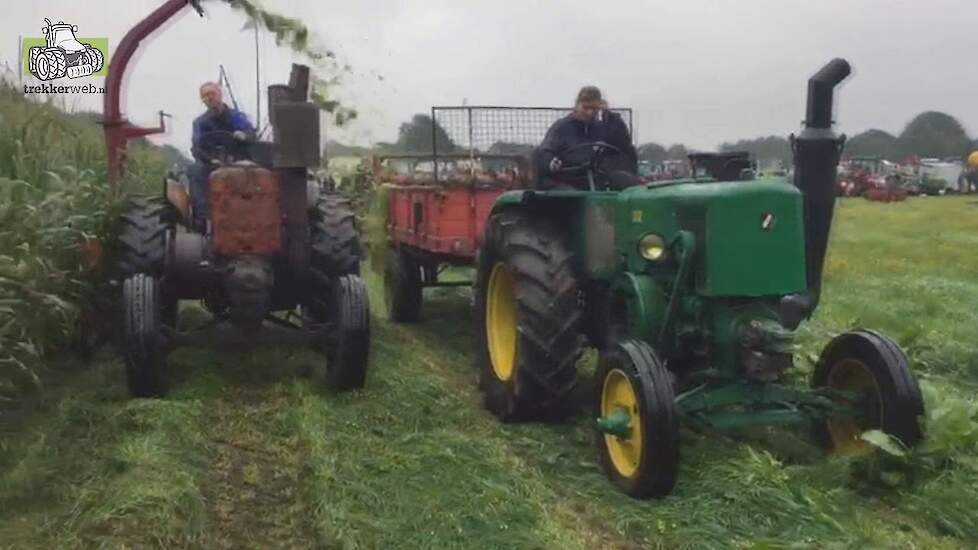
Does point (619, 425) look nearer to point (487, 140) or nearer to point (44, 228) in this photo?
point (44, 228)

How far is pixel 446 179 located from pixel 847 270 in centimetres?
774

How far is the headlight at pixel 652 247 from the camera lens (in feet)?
17.5

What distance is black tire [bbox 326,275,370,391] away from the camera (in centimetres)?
645

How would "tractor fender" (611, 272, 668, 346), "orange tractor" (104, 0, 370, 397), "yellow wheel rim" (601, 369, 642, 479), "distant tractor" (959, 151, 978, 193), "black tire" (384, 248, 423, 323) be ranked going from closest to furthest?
1. "yellow wheel rim" (601, 369, 642, 479)
2. "tractor fender" (611, 272, 668, 346)
3. "orange tractor" (104, 0, 370, 397)
4. "black tire" (384, 248, 423, 323)
5. "distant tractor" (959, 151, 978, 193)

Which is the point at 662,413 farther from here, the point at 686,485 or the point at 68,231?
the point at 68,231

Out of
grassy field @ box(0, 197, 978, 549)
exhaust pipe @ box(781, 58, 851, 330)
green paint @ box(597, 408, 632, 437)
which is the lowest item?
grassy field @ box(0, 197, 978, 549)

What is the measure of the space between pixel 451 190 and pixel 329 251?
1.52 m

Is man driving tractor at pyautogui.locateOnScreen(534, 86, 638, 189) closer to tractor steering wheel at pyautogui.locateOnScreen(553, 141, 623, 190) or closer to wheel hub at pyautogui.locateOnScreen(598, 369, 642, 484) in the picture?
tractor steering wheel at pyautogui.locateOnScreen(553, 141, 623, 190)

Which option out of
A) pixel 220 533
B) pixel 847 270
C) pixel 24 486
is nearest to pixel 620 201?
pixel 220 533

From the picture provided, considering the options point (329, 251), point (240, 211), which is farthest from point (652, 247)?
point (240, 211)

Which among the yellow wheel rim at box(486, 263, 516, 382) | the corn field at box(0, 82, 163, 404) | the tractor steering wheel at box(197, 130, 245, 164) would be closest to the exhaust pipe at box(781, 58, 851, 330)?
the yellow wheel rim at box(486, 263, 516, 382)

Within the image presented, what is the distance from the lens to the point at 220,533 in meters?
4.32

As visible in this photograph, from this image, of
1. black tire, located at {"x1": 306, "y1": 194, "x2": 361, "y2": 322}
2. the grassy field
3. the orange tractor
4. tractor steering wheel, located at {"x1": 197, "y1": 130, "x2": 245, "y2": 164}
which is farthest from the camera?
tractor steering wheel, located at {"x1": 197, "y1": 130, "x2": 245, "y2": 164}

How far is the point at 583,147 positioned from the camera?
6578mm
